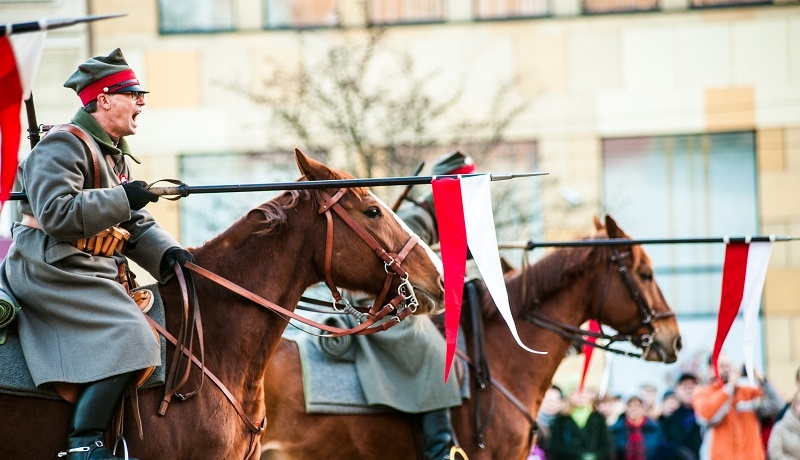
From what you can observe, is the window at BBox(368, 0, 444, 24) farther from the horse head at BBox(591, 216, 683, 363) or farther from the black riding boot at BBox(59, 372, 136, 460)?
the black riding boot at BBox(59, 372, 136, 460)

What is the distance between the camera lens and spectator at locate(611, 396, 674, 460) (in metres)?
11.5

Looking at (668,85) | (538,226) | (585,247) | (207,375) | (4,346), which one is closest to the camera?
(4,346)

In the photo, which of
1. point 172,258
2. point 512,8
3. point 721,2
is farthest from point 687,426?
point 721,2

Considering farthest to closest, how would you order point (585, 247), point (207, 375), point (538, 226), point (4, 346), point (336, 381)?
point (538, 226)
point (585, 247)
point (336, 381)
point (207, 375)
point (4, 346)

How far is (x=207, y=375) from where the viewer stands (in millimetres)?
5023

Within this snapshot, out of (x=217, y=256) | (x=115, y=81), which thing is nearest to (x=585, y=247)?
(x=217, y=256)

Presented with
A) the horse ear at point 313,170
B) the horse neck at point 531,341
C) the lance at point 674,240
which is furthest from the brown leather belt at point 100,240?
the horse neck at point 531,341

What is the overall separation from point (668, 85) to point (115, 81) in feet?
49.3

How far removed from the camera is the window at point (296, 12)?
19375 mm

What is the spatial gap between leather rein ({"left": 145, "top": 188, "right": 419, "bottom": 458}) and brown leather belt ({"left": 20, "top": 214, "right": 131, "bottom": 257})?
31 cm

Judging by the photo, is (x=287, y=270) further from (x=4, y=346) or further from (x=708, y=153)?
(x=708, y=153)

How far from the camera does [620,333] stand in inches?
323

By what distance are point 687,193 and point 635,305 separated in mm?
11501

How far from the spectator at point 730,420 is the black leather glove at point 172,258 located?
288 inches
